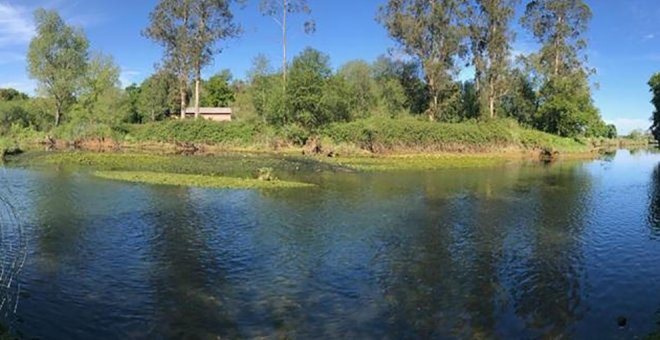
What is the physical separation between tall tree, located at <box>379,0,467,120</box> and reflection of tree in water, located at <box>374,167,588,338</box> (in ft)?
170

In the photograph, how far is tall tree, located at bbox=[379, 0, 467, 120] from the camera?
78.1 meters

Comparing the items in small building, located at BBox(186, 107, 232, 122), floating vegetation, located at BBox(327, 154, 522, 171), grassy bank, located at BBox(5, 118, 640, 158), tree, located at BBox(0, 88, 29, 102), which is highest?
tree, located at BBox(0, 88, 29, 102)

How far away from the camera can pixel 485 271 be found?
17531 mm

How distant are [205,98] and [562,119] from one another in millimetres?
89998

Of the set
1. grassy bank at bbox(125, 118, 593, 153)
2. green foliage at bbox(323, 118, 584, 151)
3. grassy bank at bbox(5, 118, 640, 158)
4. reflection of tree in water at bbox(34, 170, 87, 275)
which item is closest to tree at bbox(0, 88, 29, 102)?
grassy bank at bbox(5, 118, 640, 158)

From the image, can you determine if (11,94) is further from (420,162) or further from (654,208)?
(654,208)

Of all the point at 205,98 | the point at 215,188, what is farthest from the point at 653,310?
the point at 205,98

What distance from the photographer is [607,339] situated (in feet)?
39.9

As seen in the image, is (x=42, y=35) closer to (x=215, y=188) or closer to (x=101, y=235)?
(x=215, y=188)

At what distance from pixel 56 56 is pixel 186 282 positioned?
88.9 meters

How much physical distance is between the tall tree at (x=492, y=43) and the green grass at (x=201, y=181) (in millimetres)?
56602

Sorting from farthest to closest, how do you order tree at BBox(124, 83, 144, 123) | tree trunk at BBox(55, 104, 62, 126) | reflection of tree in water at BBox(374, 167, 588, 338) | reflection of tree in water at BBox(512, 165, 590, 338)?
tree at BBox(124, 83, 144, 123) → tree trunk at BBox(55, 104, 62, 126) → reflection of tree in water at BBox(512, 165, 590, 338) → reflection of tree in water at BBox(374, 167, 588, 338)

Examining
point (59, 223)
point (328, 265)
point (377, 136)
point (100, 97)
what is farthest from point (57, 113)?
point (328, 265)

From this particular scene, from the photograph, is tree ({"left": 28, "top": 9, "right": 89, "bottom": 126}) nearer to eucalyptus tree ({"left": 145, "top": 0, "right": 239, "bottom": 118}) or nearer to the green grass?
eucalyptus tree ({"left": 145, "top": 0, "right": 239, "bottom": 118})
